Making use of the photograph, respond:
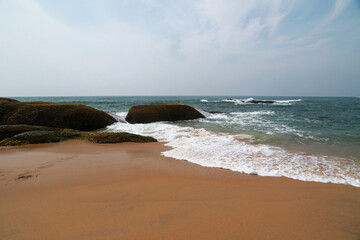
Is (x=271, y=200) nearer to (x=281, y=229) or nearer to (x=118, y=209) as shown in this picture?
(x=281, y=229)

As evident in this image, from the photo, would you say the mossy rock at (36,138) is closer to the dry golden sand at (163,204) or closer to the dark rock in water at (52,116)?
the dry golden sand at (163,204)

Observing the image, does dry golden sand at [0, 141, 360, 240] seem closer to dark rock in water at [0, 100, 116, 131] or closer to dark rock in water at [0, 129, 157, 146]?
dark rock in water at [0, 129, 157, 146]

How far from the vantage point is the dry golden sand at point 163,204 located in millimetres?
1780

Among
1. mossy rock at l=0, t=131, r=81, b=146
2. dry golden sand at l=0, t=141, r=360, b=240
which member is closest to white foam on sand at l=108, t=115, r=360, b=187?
dry golden sand at l=0, t=141, r=360, b=240

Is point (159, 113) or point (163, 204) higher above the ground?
point (159, 113)

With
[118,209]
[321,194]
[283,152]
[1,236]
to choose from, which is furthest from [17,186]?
[283,152]

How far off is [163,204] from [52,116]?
10.9m

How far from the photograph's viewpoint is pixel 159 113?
44.6 ft

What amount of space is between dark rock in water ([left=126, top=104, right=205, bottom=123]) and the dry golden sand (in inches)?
361

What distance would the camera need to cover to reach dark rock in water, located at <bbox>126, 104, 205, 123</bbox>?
12945 mm

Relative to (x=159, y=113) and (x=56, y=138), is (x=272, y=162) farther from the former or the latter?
(x=159, y=113)

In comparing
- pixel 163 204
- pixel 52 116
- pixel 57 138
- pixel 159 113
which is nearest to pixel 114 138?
pixel 57 138

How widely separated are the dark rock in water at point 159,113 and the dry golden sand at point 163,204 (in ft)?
30.1

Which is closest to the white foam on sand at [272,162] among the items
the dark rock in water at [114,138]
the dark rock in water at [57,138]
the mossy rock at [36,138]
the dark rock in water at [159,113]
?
the dark rock in water at [114,138]
